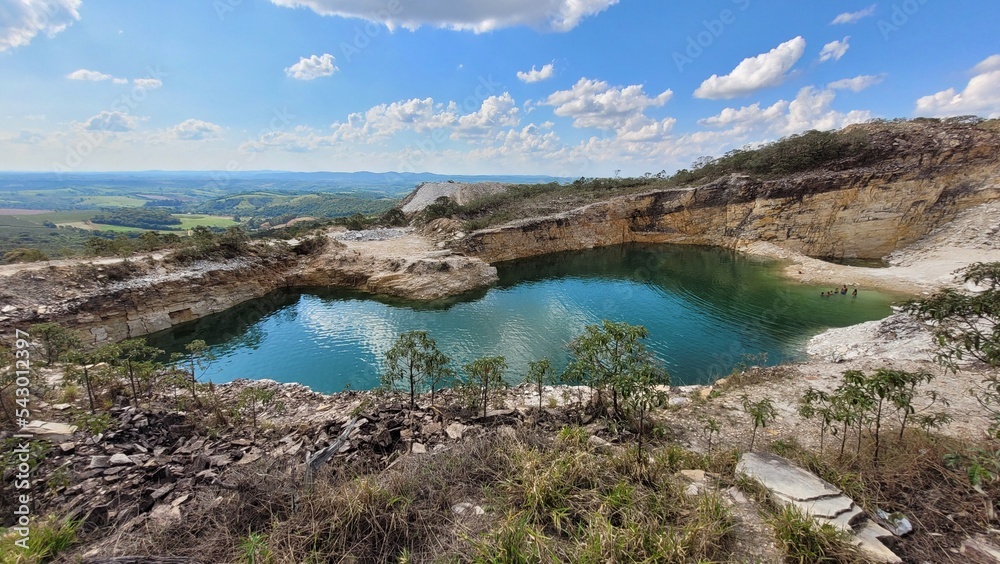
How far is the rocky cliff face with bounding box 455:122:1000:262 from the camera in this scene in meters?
25.9

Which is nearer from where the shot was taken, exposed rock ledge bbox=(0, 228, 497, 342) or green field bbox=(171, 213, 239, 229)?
exposed rock ledge bbox=(0, 228, 497, 342)

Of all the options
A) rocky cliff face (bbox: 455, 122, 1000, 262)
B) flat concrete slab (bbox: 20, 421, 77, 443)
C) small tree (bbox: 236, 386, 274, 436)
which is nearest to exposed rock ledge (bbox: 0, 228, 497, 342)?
rocky cliff face (bbox: 455, 122, 1000, 262)

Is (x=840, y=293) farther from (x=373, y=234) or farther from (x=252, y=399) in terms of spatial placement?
(x=373, y=234)

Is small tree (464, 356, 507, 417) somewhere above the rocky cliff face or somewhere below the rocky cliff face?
below

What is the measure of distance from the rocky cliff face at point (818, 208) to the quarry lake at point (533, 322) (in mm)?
7284

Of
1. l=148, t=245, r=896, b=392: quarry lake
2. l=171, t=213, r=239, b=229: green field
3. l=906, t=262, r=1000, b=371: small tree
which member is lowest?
l=148, t=245, r=896, b=392: quarry lake

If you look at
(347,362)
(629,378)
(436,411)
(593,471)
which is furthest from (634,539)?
(347,362)

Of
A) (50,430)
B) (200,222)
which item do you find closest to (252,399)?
(50,430)

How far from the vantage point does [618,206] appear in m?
36.1

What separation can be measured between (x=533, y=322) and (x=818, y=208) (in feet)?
93.0

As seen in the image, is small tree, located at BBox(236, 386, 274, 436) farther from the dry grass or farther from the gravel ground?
the gravel ground

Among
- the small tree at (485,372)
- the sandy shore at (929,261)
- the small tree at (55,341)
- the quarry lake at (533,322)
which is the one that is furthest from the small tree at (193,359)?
the sandy shore at (929,261)

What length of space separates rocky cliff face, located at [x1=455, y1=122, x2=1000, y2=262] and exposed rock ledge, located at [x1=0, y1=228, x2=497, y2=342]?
666 centimetres

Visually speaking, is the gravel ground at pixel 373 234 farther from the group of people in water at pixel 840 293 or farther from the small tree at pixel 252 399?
the group of people in water at pixel 840 293
